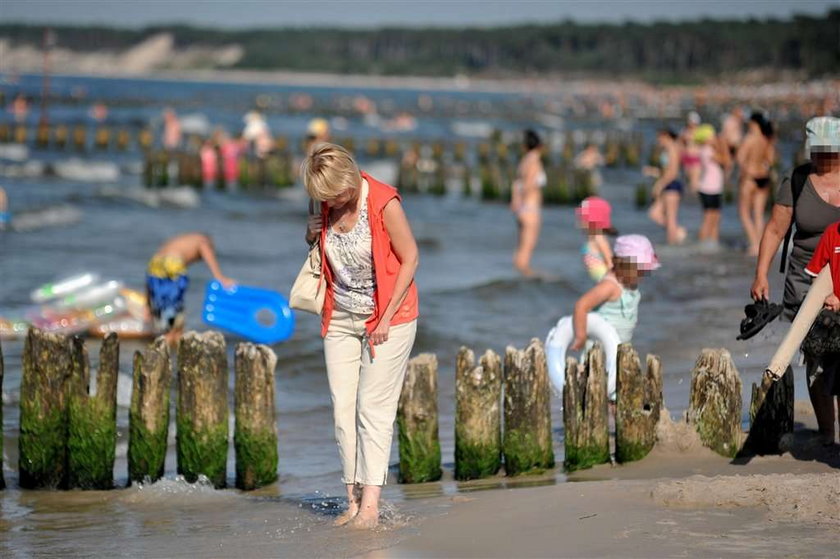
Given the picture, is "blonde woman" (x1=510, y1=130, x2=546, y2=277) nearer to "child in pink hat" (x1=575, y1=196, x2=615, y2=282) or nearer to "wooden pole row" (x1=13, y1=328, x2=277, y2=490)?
"child in pink hat" (x1=575, y1=196, x2=615, y2=282)

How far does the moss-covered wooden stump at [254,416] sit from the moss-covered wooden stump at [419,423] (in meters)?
0.77

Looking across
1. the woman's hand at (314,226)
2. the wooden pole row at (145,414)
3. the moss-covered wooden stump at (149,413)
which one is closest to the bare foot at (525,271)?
the wooden pole row at (145,414)

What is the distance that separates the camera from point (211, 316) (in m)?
11.7

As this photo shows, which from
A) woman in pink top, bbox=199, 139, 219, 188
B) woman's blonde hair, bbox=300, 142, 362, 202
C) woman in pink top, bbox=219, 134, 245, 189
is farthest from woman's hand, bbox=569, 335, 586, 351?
woman in pink top, bbox=219, 134, 245, 189

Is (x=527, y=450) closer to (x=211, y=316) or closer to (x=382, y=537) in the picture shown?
(x=382, y=537)

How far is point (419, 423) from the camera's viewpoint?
23.5 ft

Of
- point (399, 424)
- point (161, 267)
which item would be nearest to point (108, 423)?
point (399, 424)

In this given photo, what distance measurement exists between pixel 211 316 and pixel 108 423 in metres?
4.41

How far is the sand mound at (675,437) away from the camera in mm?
7070

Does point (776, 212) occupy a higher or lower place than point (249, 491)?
higher

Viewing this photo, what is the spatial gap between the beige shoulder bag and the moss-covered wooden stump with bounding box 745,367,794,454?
8.69ft

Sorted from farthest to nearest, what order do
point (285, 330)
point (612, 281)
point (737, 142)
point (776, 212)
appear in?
point (737, 142), point (285, 330), point (612, 281), point (776, 212)

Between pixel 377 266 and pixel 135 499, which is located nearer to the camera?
pixel 377 266

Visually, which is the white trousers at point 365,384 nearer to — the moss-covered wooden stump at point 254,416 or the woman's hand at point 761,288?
the moss-covered wooden stump at point 254,416
